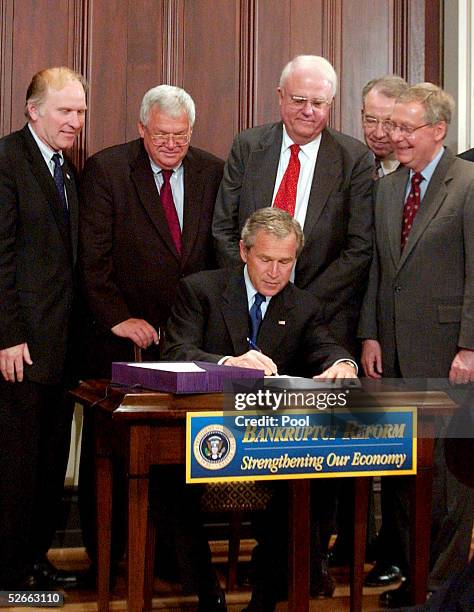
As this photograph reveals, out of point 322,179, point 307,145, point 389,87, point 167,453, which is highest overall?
point 389,87

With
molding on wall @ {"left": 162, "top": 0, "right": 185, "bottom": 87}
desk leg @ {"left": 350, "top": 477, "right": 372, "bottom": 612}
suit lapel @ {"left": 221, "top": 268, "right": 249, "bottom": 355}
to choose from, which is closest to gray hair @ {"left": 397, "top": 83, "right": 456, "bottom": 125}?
suit lapel @ {"left": 221, "top": 268, "right": 249, "bottom": 355}

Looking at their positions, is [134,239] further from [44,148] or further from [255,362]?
[255,362]

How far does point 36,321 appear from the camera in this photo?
3.48 m

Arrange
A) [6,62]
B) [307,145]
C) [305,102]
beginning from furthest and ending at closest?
[6,62]
[307,145]
[305,102]

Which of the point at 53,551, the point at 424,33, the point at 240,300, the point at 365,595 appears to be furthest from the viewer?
the point at 424,33

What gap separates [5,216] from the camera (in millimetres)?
3410

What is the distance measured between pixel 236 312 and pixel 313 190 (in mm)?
722

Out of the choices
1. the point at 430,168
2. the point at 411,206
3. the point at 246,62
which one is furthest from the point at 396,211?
the point at 246,62

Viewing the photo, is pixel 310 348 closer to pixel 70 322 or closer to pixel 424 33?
pixel 70 322

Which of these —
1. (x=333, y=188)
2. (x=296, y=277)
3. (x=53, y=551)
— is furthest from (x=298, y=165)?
(x=53, y=551)

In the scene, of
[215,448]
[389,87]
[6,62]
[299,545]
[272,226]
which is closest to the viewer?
[215,448]

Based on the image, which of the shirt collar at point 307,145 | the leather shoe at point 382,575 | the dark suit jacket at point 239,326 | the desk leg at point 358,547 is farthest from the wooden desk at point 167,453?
the shirt collar at point 307,145

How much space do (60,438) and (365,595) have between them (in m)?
1.23

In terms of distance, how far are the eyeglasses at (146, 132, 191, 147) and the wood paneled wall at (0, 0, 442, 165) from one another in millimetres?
539
